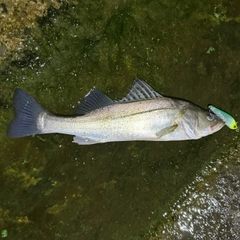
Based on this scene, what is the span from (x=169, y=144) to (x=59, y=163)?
1.29 meters

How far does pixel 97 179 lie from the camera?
11.5 ft

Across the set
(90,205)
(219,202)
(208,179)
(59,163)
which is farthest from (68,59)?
(219,202)

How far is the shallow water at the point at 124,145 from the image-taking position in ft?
10.8

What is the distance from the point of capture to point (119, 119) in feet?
10.0

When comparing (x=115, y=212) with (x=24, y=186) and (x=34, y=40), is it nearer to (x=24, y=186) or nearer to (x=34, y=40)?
(x=24, y=186)

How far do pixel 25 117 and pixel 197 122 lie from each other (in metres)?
1.71

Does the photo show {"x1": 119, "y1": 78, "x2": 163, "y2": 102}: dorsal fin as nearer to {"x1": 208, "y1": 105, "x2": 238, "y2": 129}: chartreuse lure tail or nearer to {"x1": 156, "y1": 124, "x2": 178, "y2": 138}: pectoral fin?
{"x1": 156, "y1": 124, "x2": 178, "y2": 138}: pectoral fin

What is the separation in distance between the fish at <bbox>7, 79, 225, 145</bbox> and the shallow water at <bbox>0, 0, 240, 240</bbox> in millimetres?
278

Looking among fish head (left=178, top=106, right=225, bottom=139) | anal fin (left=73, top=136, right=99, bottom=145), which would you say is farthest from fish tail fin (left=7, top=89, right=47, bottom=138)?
fish head (left=178, top=106, right=225, bottom=139)

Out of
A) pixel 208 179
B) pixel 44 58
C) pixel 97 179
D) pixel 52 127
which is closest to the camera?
pixel 52 127

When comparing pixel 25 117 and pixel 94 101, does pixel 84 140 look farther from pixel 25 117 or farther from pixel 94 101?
pixel 25 117

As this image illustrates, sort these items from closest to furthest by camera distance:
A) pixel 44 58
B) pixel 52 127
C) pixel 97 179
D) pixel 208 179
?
pixel 52 127 < pixel 44 58 < pixel 97 179 < pixel 208 179

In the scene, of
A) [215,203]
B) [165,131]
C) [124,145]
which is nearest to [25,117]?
[124,145]

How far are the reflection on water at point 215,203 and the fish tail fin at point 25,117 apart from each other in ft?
6.59
